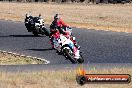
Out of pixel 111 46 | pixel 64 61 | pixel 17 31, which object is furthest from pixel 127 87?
pixel 17 31

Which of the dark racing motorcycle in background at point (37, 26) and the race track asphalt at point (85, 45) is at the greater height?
the dark racing motorcycle in background at point (37, 26)

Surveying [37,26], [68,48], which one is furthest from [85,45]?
[68,48]

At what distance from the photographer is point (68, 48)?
2128 centimetres

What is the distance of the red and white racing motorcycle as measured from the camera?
69.1ft

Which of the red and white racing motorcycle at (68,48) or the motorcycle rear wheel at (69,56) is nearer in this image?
the motorcycle rear wheel at (69,56)

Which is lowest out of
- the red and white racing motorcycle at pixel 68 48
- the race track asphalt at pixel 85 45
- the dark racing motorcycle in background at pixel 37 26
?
the race track asphalt at pixel 85 45

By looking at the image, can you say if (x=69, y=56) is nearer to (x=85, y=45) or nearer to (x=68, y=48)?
(x=68, y=48)

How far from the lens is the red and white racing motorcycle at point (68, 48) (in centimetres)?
2105

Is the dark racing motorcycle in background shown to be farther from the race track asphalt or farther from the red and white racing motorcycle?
the red and white racing motorcycle

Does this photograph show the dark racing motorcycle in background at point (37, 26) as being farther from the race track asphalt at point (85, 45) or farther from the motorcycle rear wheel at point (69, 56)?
the motorcycle rear wheel at point (69, 56)

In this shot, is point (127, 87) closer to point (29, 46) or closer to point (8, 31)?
point (29, 46)

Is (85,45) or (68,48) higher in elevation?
(68,48)

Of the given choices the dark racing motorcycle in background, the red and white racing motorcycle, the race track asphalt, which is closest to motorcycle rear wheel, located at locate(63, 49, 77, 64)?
the red and white racing motorcycle

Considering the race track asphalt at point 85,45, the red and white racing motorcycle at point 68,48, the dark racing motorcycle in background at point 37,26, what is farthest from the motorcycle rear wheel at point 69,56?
the dark racing motorcycle in background at point 37,26
